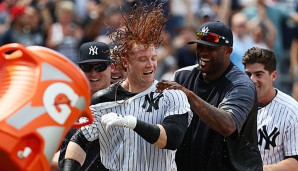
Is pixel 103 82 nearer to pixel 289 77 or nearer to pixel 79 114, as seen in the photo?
pixel 79 114

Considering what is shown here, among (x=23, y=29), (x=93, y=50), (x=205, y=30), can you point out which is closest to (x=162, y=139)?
(x=205, y=30)

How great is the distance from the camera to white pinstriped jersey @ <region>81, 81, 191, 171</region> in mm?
5938

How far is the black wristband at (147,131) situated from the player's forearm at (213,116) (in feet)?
1.94

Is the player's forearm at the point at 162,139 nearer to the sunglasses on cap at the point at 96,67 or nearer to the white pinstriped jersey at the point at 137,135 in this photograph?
the white pinstriped jersey at the point at 137,135

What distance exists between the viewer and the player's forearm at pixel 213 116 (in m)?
6.10

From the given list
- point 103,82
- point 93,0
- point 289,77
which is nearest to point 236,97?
point 103,82

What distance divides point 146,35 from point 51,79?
5.97 ft

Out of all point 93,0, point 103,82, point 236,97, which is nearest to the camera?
point 236,97

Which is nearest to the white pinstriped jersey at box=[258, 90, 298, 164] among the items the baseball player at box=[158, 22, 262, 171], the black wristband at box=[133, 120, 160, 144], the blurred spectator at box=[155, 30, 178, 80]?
the baseball player at box=[158, 22, 262, 171]

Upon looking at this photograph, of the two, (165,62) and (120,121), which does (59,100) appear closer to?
(120,121)

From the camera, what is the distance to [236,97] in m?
6.57

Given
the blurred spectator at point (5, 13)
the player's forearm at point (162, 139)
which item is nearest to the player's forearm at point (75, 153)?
the player's forearm at point (162, 139)

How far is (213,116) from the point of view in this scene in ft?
20.4

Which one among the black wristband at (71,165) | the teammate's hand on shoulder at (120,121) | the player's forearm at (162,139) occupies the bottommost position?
the black wristband at (71,165)
